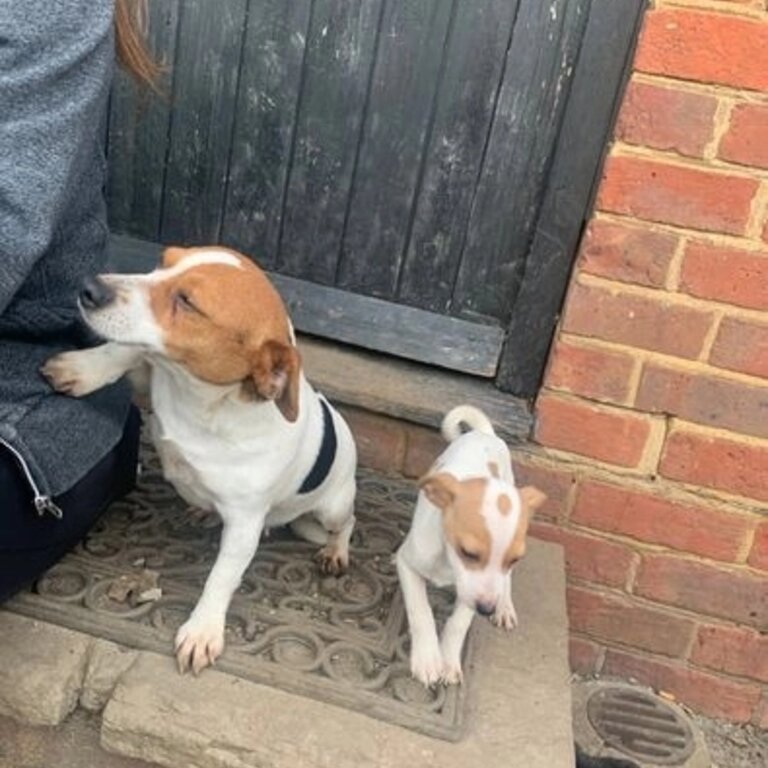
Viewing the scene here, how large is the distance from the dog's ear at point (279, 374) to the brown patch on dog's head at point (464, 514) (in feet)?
1.07

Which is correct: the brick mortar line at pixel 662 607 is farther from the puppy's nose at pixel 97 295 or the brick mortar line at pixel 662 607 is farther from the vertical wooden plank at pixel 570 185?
the puppy's nose at pixel 97 295

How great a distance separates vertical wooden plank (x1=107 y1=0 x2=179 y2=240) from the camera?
2.59 metres

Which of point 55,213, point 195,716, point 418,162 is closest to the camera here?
point 55,213

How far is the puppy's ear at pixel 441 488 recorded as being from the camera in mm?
1946

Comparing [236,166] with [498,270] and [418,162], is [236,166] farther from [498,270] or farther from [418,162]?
[498,270]

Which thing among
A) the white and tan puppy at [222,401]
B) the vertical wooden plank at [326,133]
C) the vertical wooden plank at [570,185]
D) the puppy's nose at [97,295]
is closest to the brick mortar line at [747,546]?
the vertical wooden plank at [570,185]

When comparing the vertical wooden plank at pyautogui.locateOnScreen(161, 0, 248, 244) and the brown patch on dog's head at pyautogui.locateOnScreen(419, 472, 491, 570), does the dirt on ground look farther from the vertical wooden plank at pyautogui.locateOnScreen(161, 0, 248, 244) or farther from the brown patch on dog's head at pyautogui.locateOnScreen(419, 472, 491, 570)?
the vertical wooden plank at pyautogui.locateOnScreen(161, 0, 248, 244)

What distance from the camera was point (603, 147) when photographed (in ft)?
7.95

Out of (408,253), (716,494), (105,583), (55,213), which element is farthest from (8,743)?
(716,494)

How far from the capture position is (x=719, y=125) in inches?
86.0

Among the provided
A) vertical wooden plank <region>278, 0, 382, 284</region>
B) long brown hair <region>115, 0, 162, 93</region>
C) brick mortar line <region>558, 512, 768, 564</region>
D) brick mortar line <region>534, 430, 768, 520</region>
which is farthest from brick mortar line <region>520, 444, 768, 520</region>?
long brown hair <region>115, 0, 162, 93</region>

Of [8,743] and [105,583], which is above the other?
[105,583]

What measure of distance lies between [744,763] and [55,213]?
206 cm

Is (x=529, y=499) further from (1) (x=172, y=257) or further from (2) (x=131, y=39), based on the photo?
(2) (x=131, y=39)
